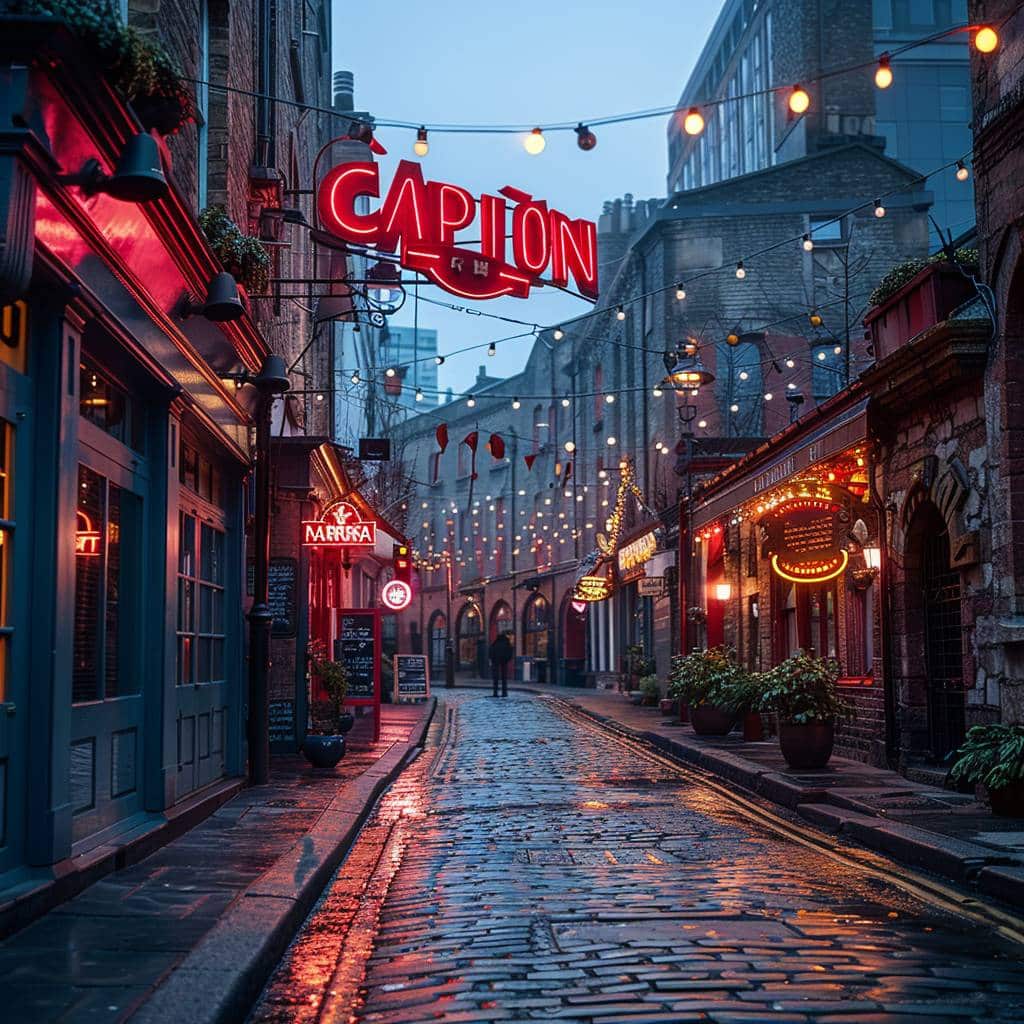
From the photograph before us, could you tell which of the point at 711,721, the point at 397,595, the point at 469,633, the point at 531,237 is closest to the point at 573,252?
the point at 531,237

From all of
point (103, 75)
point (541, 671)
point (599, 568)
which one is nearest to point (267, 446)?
point (103, 75)

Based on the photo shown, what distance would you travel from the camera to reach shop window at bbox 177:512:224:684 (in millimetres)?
11438

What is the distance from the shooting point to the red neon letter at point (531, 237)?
18.4 metres

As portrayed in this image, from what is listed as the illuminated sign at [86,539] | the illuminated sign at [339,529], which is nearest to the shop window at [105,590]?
the illuminated sign at [86,539]

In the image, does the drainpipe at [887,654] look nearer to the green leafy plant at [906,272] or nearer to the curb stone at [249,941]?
the green leafy plant at [906,272]

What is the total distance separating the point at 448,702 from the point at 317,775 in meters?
21.8

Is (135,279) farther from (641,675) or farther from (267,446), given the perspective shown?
(641,675)

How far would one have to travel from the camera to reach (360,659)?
21891mm

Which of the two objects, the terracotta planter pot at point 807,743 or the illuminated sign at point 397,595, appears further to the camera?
the illuminated sign at point 397,595

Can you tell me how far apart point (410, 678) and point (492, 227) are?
59.7ft

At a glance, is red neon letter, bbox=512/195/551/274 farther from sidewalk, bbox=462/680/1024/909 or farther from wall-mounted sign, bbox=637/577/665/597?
wall-mounted sign, bbox=637/577/665/597

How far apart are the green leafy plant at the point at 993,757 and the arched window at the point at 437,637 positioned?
185 feet

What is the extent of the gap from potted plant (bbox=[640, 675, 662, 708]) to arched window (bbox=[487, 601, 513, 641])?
26419 mm

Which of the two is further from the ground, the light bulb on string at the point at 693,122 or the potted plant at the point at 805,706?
the light bulb on string at the point at 693,122
